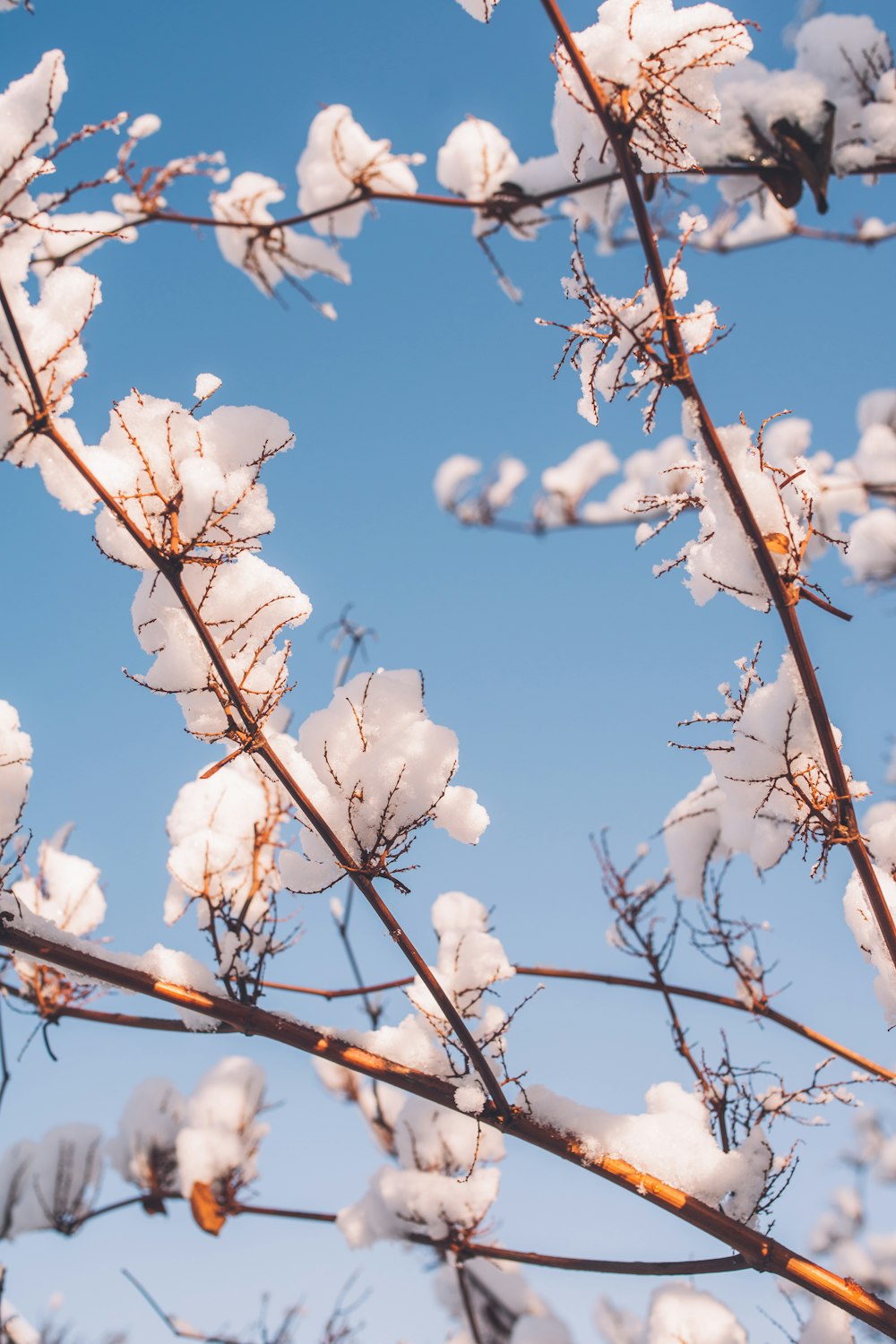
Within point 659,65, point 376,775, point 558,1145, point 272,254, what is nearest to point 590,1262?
point 558,1145

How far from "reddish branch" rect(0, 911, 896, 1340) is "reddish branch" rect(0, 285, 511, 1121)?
7 cm

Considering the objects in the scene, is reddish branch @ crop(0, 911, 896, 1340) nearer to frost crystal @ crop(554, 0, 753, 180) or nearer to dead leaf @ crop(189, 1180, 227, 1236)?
dead leaf @ crop(189, 1180, 227, 1236)

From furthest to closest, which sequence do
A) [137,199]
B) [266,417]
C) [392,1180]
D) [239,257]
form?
[239,257], [392,1180], [137,199], [266,417]

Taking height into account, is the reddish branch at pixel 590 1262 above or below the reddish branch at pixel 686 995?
below

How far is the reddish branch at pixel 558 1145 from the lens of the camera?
131cm

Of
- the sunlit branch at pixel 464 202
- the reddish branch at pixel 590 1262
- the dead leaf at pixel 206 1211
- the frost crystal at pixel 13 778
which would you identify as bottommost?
the dead leaf at pixel 206 1211

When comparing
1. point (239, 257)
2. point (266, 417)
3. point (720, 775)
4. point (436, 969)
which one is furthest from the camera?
point (239, 257)

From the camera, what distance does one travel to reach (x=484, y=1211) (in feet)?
8.45

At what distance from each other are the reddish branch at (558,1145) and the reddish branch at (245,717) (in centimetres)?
7

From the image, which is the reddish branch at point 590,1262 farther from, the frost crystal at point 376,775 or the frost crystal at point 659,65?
the frost crystal at point 659,65

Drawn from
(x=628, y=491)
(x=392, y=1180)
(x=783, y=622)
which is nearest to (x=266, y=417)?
(x=783, y=622)

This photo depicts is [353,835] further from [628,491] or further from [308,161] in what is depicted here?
[628,491]

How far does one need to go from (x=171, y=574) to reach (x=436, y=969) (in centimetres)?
129

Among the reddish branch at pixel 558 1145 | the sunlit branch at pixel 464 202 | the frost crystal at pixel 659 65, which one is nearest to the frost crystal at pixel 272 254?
the sunlit branch at pixel 464 202
